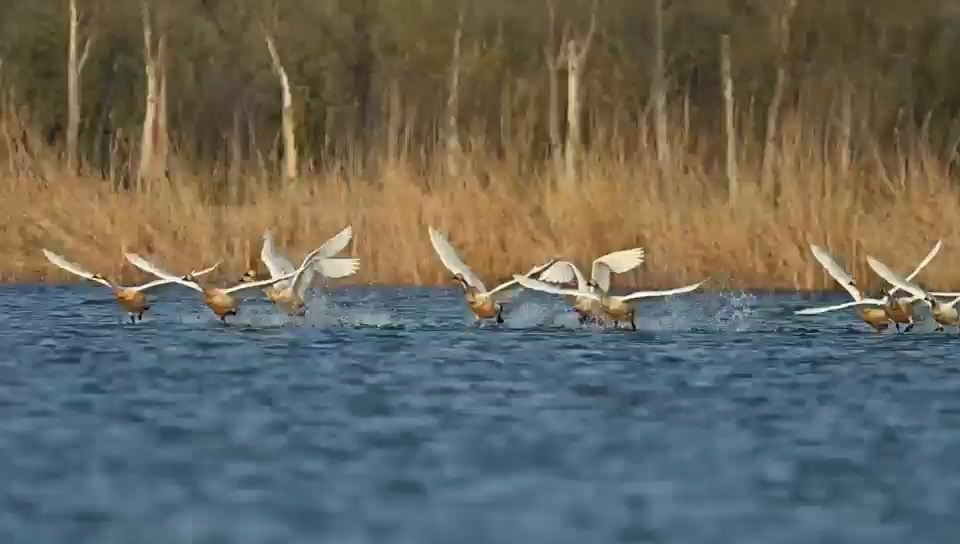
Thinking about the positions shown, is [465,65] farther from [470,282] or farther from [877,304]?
[877,304]

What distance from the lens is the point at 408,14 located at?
35.9 m

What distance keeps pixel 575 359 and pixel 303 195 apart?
6.40 m

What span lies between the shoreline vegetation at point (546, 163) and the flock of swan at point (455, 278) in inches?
89.9

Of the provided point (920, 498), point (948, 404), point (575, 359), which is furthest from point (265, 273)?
point (920, 498)

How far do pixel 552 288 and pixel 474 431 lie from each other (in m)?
4.70

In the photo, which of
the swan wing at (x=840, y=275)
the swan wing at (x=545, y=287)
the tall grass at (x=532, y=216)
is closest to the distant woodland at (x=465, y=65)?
the tall grass at (x=532, y=216)

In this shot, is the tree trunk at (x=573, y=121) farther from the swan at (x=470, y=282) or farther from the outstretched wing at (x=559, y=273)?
the swan at (x=470, y=282)

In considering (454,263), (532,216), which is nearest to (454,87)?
(532,216)

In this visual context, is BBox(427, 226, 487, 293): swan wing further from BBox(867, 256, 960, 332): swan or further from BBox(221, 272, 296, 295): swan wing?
BBox(867, 256, 960, 332): swan

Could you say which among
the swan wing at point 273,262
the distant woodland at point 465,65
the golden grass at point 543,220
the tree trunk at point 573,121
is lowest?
the swan wing at point 273,262

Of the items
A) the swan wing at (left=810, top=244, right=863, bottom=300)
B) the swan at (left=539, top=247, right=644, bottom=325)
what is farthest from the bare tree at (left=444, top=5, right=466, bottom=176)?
the swan wing at (left=810, top=244, right=863, bottom=300)

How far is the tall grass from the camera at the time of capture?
1788 cm

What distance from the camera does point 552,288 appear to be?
1452 cm

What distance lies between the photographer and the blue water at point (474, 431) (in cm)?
771
